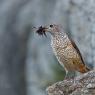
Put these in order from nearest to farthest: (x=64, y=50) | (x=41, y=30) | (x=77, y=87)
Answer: (x=77, y=87) < (x=64, y=50) < (x=41, y=30)

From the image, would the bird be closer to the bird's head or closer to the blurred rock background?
the bird's head

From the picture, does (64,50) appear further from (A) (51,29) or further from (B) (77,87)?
(B) (77,87)

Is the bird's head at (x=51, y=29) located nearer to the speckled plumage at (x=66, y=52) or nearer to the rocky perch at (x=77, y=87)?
the speckled plumage at (x=66, y=52)

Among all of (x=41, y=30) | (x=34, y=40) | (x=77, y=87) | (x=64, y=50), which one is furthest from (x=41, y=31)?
(x=34, y=40)

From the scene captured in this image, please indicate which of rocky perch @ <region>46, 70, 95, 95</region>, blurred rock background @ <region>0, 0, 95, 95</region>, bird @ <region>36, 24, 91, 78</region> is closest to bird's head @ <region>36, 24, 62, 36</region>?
bird @ <region>36, 24, 91, 78</region>

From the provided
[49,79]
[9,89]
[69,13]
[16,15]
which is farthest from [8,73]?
[69,13]

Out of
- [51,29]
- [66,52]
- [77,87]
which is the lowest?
[77,87]

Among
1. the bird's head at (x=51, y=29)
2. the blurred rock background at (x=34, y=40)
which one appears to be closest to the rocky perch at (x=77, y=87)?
the bird's head at (x=51, y=29)

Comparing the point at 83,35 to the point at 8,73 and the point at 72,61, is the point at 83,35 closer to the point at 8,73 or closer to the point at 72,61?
the point at 72,61
